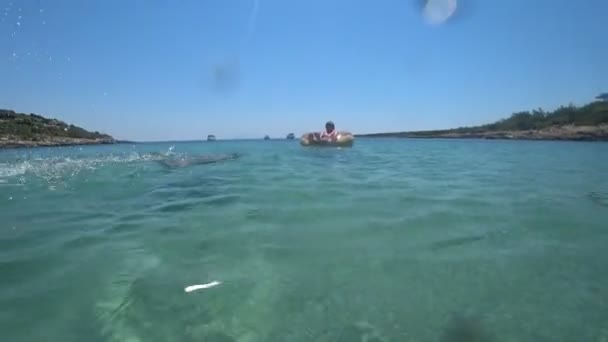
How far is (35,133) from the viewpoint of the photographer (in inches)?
2965

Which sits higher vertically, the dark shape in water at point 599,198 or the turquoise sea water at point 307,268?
the turquoise sea water at point 307,268

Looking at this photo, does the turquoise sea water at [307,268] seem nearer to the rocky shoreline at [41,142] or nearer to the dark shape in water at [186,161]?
the dark shape in water at [186,161]

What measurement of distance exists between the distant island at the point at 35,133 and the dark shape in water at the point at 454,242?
235ft

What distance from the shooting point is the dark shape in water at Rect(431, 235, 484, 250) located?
19.5 feet

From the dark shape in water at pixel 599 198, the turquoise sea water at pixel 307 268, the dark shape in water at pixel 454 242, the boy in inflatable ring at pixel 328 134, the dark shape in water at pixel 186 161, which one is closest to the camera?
the turquoise sea water at pixel 307 268

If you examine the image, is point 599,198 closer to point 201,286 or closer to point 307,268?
point 307,268

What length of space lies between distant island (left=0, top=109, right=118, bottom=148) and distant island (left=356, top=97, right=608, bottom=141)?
8299 cm

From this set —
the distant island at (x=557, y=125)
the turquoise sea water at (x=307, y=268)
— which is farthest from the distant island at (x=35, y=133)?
the distant island at (x=557, y=125)

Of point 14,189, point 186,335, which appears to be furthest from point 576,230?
point 14,189

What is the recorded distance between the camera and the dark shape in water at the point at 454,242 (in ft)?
19.5

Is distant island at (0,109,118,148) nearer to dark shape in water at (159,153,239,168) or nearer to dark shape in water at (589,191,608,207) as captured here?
dark shape in water at (159,153,239,168)

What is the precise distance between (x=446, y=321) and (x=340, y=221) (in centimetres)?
382

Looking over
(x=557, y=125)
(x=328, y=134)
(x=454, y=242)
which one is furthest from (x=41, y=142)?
(x=557, y=125)

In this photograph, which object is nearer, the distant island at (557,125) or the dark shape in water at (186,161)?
the dark shape in water at (186,161)
